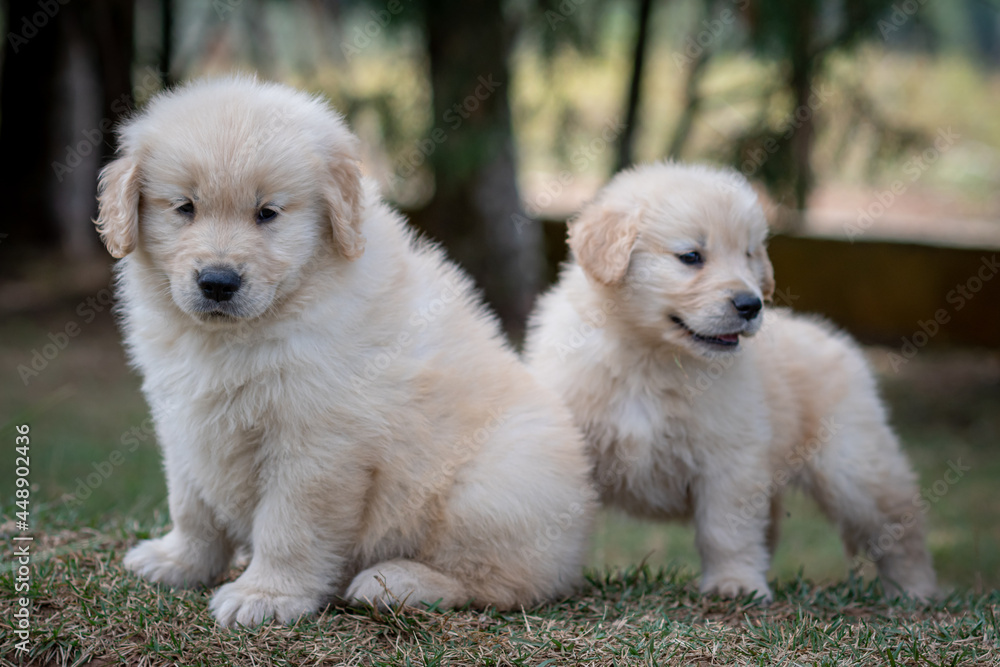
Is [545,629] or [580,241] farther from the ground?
[580,241]

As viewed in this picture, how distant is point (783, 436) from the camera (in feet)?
15.1

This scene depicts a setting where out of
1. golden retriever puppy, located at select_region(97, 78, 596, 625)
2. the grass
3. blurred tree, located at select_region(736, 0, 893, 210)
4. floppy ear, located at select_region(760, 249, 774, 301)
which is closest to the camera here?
the grass

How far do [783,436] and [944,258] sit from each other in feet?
27.2

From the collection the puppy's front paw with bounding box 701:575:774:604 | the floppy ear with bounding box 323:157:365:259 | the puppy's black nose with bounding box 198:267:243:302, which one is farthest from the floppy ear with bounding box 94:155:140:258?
the puppy's front paw with bounding box 701:575:774:604

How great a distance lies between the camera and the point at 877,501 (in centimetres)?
485

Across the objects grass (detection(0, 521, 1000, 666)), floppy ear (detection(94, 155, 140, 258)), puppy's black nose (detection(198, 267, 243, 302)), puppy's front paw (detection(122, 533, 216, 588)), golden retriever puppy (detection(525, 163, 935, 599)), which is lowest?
puppy's front paw (detection(122, 533, 216, 588))

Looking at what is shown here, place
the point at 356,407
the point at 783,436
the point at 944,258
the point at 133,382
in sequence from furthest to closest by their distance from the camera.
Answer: the point at 944,258
the point at 133,382
the point at 783,436
the point at 356,407

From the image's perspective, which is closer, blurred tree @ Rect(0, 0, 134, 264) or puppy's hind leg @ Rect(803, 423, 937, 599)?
puppy's hind leg @ Rect(803, 423, 937, 599)

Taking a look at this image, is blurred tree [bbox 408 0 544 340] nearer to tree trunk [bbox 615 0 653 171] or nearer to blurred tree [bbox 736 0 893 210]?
tree trunk [bbox 615 0 653 171]

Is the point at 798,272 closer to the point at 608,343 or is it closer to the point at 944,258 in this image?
the point at 944,258

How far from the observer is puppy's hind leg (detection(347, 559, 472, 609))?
3447 millimetres

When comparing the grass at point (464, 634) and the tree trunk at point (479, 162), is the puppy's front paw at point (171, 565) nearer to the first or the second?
A: the grass at point (464, 634)

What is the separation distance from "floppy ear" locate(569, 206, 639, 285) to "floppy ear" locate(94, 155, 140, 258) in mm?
1830

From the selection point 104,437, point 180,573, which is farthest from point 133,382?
point 180,573
